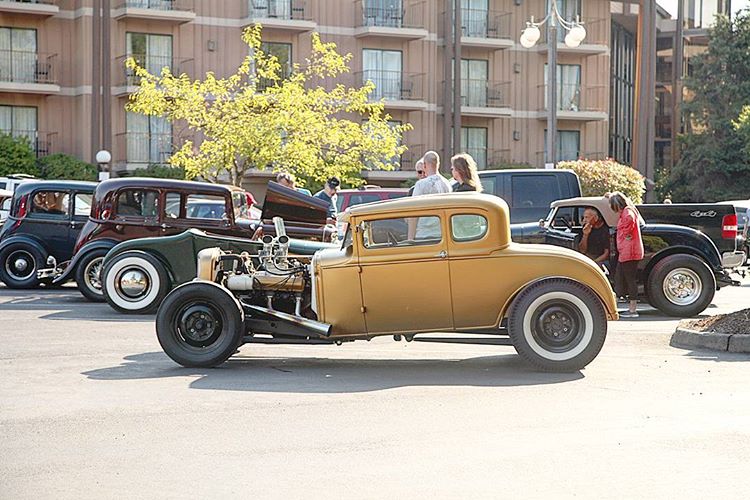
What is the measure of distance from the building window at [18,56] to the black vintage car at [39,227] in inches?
1013

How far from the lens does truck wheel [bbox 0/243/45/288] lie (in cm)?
1967

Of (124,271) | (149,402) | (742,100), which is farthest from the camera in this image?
(742,100)

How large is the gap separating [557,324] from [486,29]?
41128mm

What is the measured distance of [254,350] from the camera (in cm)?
1235

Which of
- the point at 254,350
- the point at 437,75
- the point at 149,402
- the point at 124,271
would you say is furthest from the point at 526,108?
the point at 149,402

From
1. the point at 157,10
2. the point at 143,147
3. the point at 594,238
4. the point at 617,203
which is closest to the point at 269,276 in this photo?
the point at 617,203

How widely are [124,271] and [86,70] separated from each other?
29.9 meters

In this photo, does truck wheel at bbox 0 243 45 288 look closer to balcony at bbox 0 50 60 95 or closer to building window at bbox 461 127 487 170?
balcony at bbox 0 50 60 95

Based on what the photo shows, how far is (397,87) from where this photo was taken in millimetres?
48281

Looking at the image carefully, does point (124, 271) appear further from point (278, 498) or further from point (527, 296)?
point (278, 498)

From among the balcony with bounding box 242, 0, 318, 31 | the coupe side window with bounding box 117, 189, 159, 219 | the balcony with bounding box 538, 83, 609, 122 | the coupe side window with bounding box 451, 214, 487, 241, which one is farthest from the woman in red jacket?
the balcony with bounding box 538, 83, 609, 122

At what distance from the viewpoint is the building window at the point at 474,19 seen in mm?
50125

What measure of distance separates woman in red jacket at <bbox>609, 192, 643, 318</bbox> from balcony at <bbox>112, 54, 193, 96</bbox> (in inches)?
1196

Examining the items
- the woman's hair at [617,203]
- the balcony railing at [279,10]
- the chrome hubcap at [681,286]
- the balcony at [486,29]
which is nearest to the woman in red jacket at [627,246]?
Answer: the woman's hair at [617,203]
